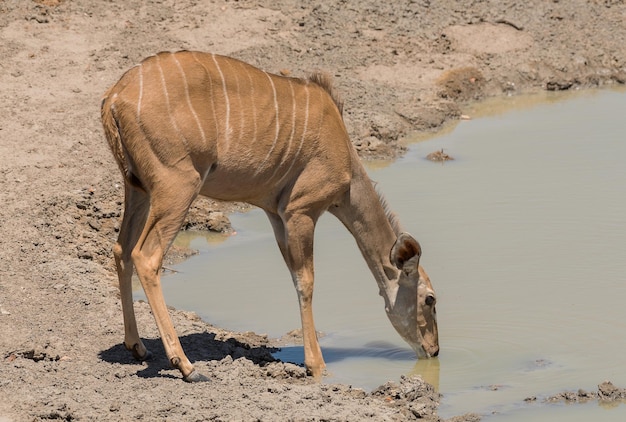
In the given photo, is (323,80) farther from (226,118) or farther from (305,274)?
(305,274)

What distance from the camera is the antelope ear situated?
895 cm

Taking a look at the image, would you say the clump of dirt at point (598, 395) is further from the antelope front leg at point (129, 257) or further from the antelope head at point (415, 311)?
the antelope front leg at point (129, 257)

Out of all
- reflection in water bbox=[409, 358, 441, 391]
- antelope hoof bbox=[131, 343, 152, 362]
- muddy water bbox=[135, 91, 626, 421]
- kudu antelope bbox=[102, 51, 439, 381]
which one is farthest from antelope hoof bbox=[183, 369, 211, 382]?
reflection in water bbox=[409, 358, 441, 391]

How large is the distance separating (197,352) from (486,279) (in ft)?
9.99

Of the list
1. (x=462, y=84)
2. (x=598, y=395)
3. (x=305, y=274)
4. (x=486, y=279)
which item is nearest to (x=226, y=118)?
(x=305, y=274)

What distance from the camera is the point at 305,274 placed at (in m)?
8.80

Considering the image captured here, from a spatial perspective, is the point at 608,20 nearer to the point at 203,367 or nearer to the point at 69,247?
the point at 69,247

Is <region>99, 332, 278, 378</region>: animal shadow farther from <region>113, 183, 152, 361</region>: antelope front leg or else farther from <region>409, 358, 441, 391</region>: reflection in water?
<region>409, 358, 441, 391</region>: reflection in water

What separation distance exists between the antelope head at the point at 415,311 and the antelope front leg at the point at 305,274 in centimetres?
74

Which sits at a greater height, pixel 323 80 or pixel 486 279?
pixel 323 80

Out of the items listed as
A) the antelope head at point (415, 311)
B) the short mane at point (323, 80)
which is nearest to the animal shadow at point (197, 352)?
the antelope head at point (415, 311)

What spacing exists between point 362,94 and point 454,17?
3634 millimetres

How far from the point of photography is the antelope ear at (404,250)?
8.95m

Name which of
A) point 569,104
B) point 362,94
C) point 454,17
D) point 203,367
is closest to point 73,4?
point 362,94
